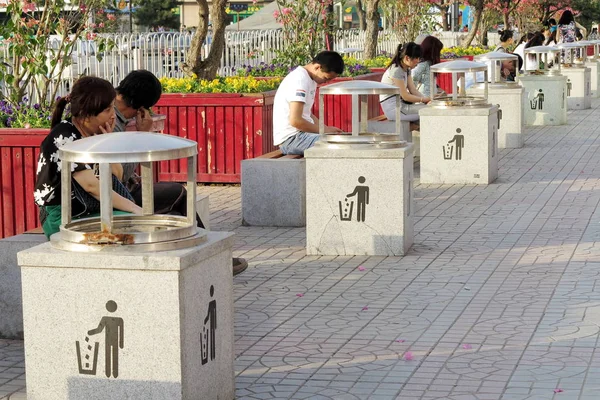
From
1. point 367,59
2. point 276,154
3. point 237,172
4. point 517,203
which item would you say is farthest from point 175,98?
point 367,59

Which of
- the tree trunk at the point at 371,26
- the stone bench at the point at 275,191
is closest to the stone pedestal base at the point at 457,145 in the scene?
the stone bench at the point at 275,191

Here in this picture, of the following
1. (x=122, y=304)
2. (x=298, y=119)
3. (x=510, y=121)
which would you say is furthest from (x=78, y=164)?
(x=510, y=121)

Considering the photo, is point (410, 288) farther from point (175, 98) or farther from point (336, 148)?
point (175, 98)

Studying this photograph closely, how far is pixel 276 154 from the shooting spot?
37.9ft

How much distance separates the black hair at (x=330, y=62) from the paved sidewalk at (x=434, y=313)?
1.53 meters

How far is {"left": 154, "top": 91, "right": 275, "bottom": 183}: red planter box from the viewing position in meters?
13.7

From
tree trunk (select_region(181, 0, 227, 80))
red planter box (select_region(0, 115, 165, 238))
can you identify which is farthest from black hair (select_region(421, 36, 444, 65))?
red planter box (select_region(0, 115, 165, 238))

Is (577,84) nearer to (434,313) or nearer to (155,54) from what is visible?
(155,54)

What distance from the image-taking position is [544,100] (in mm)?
21047

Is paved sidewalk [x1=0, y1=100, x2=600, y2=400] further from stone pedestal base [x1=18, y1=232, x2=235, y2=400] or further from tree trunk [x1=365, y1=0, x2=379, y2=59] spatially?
tree trunk [x1=365, y1=0, x2=379, y2=59]

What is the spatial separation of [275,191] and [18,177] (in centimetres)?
255

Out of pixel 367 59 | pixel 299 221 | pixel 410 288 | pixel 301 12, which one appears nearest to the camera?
pixel 410 288

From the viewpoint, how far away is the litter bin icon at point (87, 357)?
538 centimetres

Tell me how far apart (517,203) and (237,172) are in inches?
130
